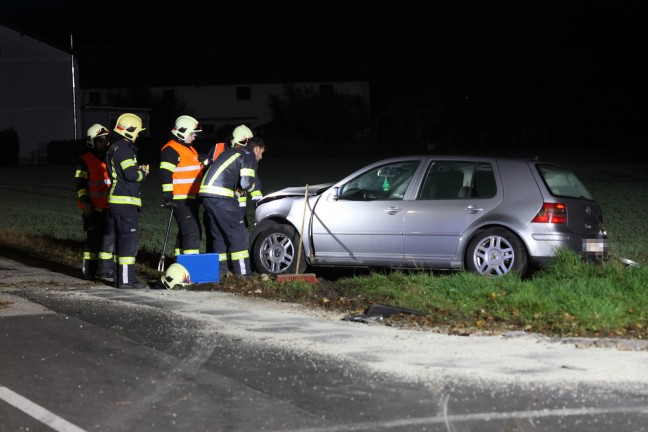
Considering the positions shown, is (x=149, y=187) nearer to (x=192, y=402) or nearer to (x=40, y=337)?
(x=40, y=337)

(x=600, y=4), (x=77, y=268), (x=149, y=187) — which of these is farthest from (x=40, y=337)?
(x=600, y=4)

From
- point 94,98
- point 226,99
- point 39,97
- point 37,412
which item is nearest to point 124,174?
point 37,412

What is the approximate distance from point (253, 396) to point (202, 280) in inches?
207

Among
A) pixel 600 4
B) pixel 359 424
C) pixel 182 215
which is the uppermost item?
pixel 600 4

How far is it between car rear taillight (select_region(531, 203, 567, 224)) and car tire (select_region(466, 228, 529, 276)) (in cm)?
34

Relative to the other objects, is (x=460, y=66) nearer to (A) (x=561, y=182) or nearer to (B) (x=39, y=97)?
(B) (x=39, y=97)

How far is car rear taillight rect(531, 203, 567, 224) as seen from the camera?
475 inches

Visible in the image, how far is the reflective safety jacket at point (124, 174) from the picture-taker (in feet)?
40.5

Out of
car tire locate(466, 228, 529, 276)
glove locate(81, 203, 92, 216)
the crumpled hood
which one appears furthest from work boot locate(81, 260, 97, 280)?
car tire locate(466, 228, 529, 276)

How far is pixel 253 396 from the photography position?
7316 millimetres

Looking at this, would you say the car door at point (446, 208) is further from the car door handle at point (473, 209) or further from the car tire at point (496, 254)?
the car tire at point (496, 254)

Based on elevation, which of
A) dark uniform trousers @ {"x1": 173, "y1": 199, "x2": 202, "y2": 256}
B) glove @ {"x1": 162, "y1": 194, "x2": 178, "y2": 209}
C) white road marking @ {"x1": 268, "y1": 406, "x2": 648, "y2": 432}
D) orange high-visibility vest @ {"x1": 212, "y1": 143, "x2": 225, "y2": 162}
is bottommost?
white road marking @ {"x1": 268, "y1": 406, "x2": 648, "y2": 432}

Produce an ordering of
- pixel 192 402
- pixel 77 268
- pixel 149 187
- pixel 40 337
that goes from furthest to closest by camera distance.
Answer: pixel 149 187, pixel 77 268, pixel 40 337, pixel 192 402

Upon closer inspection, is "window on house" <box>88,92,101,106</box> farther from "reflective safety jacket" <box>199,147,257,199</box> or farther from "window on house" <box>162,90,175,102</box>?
"reflective safety jacket" <box>199,147,257,199</box>
